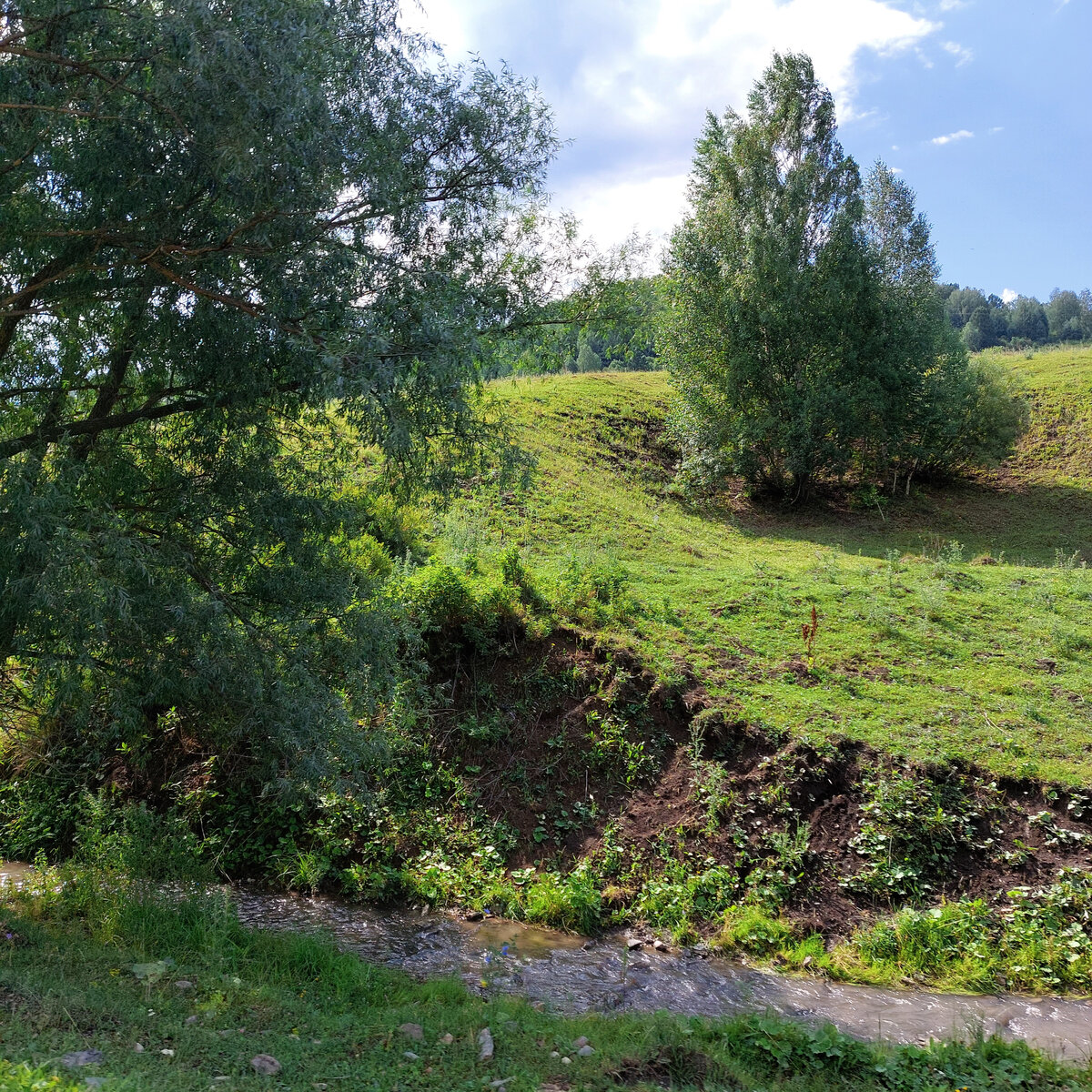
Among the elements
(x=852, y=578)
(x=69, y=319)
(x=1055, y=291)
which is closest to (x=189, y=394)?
(x=69, y=319)

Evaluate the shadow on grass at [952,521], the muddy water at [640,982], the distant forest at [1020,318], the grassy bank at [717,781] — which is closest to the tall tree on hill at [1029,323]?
the distant forest at [1020,318]

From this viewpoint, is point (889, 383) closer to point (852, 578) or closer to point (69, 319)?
point (852, 578)

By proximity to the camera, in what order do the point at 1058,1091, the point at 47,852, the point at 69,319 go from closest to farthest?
1. the point at 1058,1091
2. the point at 69,319
3. the point at 47,852

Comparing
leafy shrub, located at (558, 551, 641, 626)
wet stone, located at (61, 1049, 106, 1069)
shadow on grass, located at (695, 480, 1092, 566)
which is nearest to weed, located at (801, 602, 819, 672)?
leafy shrub, located at (558, 551, 641, 626)

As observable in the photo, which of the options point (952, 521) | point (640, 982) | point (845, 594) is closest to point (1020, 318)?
point (952, 521)

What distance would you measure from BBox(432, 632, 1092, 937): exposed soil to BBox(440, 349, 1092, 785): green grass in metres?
0.30

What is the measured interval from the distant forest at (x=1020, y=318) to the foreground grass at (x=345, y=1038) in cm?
5860

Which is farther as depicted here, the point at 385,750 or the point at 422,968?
the point at 385,750

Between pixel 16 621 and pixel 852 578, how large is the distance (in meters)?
10.6

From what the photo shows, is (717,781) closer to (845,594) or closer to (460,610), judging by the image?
(460,610)

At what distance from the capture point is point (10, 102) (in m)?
5.08

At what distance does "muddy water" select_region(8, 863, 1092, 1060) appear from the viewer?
5516mm

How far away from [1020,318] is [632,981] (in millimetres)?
79764

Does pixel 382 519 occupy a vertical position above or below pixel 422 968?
above
